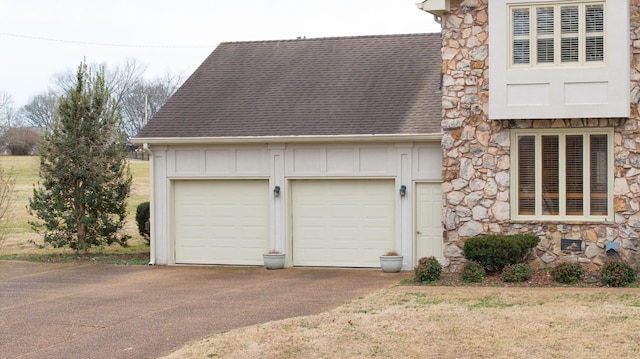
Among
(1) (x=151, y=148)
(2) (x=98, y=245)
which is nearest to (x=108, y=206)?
(2) (x=98, y=245)

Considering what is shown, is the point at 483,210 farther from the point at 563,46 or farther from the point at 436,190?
the point at 563,46

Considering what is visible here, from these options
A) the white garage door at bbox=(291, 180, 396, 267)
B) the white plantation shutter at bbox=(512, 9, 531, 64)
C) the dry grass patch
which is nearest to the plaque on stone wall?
the dry grass patch

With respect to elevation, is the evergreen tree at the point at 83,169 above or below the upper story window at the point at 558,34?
below

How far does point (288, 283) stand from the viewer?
1622 centimetres

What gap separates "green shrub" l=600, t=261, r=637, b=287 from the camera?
1473 cm

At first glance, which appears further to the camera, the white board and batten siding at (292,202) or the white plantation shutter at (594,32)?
the white board and batten siding at (292,202)

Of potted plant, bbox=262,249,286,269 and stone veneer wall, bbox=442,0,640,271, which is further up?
stone veneer wall, bbox=442,0,640,271

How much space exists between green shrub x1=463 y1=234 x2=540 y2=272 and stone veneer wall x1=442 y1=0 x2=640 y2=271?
0.50 meters

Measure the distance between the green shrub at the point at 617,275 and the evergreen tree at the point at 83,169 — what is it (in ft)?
38.0

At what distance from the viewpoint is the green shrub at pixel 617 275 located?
1473 centimetres

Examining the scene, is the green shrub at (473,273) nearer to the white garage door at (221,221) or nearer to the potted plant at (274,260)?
the potted plant at (274,260)

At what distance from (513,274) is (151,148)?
8806 mm

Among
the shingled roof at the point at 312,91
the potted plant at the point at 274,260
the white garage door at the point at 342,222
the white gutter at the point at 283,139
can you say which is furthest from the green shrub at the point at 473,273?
the potted plant at the point at 274,260

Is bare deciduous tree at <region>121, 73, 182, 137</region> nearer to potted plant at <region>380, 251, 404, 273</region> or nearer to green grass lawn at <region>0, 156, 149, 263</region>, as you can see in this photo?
green grass lawn at <region>0, 156, 149, 263</region>
